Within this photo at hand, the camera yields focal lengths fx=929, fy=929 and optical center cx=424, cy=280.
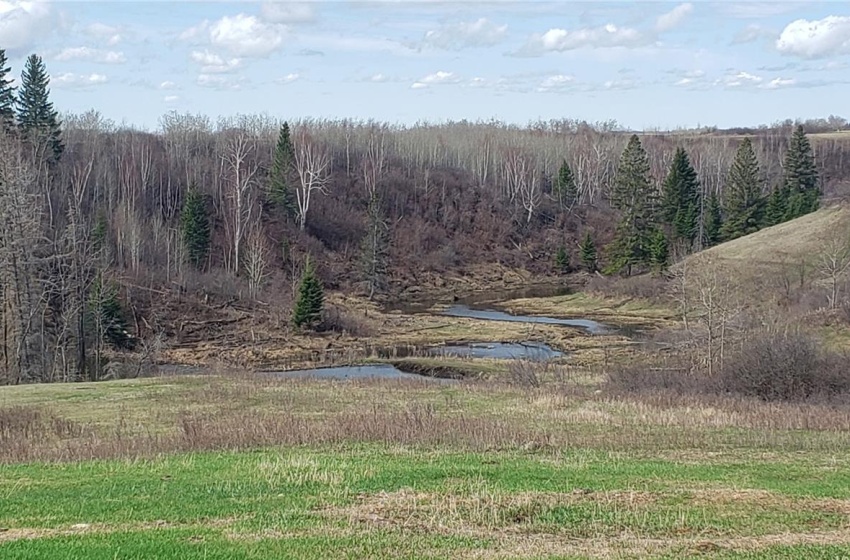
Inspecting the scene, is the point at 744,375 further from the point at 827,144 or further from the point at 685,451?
the point at 827,144

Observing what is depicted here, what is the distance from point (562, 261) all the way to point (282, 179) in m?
29.5

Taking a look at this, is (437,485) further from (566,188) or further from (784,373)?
(566,188)

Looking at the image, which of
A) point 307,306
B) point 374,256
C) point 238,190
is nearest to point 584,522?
point 307,306

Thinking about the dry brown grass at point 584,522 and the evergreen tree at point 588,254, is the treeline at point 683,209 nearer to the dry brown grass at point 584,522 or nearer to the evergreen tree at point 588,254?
the evergreen tree at point 588,254

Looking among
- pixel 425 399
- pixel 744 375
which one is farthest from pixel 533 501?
pixel 744 375

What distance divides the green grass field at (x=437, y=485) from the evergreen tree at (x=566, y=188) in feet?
289

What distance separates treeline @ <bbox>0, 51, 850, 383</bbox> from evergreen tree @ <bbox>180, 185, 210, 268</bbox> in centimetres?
18

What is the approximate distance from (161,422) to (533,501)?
15414 millimetres

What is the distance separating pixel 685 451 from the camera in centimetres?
1634

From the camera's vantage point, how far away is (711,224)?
87625 millimetres

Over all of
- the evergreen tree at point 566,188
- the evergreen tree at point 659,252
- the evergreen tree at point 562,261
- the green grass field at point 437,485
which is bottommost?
the evergreen tree at point 562,261

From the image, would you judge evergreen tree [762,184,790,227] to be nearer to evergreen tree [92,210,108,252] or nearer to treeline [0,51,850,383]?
treeline [0,51,850,383]

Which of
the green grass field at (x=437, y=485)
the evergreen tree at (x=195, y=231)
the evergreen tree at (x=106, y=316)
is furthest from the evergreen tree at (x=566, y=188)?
the green grass field at (x=437, y=485)

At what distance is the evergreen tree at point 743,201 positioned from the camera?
84688 millimetres
